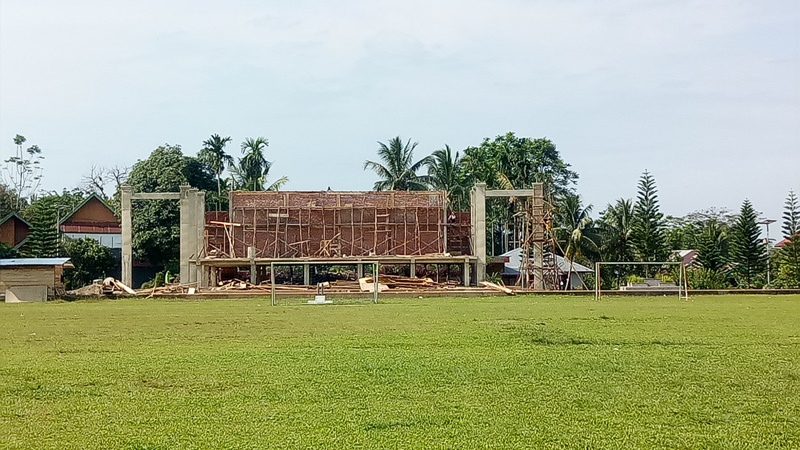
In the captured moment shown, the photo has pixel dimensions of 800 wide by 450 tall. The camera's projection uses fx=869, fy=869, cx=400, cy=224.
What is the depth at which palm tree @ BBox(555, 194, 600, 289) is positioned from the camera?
5197 cm

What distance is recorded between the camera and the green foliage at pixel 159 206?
5619 centimetres

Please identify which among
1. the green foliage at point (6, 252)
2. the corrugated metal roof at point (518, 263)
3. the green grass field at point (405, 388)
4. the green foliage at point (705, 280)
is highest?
the green foliage at point (6, 252)

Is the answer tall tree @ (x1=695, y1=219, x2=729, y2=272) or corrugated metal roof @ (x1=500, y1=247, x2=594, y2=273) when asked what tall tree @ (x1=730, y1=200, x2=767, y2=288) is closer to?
tall tree @ (x1=695, y1=219, x2=729, y2=272)

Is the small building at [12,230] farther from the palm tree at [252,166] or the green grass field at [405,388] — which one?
the green grass field at [405,388]

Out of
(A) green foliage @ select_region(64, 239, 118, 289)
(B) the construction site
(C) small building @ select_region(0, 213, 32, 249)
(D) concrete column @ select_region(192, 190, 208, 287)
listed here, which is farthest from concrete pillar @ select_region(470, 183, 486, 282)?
(C) small building @ select_region(0, 213, 32, 249)

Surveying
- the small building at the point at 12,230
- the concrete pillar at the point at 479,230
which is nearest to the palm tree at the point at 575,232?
the concrete pillar at the point at 479,230

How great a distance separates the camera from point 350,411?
787cm

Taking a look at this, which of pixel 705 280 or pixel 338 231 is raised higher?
pixel 338 231

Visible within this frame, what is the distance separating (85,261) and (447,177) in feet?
78.0

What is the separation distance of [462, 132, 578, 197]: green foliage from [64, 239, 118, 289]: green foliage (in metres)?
25.8

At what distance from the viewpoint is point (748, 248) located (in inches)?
1960

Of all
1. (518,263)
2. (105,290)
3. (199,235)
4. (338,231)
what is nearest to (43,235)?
(199,235)

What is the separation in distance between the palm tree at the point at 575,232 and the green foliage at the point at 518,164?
202 inches

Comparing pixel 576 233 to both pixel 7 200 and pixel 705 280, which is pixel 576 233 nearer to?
pixel 705 280
